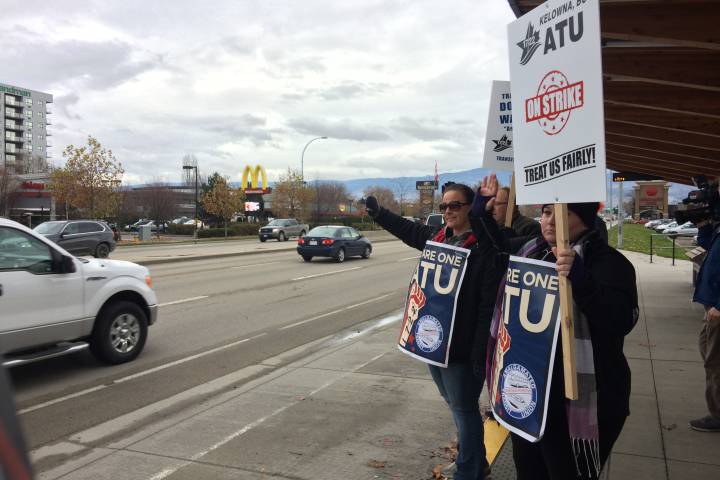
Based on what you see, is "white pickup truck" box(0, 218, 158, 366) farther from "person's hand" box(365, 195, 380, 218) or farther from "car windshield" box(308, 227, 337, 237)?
"car windshield" box(308, 227, 337, 237)

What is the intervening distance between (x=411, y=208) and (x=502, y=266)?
100 m

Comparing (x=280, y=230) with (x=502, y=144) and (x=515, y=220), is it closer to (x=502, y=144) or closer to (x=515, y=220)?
(x=502, y=144)

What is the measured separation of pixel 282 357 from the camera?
297 inches

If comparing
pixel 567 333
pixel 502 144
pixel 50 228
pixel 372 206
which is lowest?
pixel 567 333

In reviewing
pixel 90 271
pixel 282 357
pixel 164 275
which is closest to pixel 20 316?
pixel 90 271

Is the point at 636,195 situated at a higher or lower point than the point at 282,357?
higher

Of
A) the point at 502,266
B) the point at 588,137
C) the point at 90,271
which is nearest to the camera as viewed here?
the point at 588,137

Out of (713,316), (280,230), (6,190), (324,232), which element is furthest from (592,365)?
(6,190)

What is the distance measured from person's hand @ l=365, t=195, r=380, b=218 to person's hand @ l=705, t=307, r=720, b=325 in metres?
2.62

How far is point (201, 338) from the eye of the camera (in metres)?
8.65

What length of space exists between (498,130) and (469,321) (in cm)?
279

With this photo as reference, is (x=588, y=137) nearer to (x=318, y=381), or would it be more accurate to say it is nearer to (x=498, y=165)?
(x=498, y=165)

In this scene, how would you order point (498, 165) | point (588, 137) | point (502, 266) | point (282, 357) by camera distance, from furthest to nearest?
1. point (282, 357)
2. point (498, 165)
3. point (502, 266)
4. point (588, 137)

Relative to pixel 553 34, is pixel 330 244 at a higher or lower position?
lower
